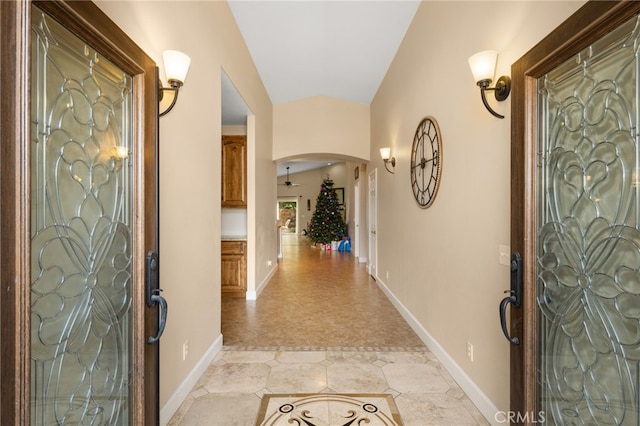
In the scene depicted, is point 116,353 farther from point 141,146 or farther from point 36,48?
point 36,48

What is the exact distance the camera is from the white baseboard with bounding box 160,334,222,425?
2.05 meters

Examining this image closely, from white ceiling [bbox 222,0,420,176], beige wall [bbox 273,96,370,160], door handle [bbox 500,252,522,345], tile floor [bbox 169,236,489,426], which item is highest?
white ceiling [bbox 222,0,420,176]

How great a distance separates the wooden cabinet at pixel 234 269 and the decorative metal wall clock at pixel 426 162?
2734 millimetres

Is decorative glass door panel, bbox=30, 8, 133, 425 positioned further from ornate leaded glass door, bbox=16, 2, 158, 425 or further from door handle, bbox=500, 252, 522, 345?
door handle, bbox=500, 252, 522, 345

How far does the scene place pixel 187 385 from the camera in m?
2.36

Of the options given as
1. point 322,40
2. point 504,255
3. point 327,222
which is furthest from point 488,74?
point 327,222

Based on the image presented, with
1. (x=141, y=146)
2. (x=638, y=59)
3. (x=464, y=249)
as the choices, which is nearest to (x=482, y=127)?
(x=464, y=249)

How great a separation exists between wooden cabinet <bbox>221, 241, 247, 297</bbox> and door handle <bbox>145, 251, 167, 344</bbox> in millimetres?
3405

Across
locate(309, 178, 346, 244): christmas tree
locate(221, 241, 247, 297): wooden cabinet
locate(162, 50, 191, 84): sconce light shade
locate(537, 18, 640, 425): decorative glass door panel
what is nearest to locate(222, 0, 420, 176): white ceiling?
locate(162, 50, 191, 84): sconce light shade

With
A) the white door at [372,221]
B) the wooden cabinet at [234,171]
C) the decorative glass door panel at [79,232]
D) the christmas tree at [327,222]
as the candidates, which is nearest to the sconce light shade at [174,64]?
the decorative glass door panel at [79,232]

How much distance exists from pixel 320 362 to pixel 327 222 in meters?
8.74

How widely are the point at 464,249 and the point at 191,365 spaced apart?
2.24 meters

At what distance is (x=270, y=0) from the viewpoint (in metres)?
3.40

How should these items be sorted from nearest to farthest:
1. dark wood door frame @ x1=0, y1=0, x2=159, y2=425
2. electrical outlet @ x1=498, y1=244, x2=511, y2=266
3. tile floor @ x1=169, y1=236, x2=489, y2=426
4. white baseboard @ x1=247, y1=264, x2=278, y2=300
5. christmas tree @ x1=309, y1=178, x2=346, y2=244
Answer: dark wood door frame @ x1=0, y1=0, x2=159, y2=425, electrical outlet @ x1=498, y1=244, x2=511, y2=266, tile floor @ x1=169, y1=236, x2=489, y2=426, white baseboard @ x1=247, y1=264, x2=278, y2=300, christmas tree @ x1=309, y1=178, x2=346, y2=244
